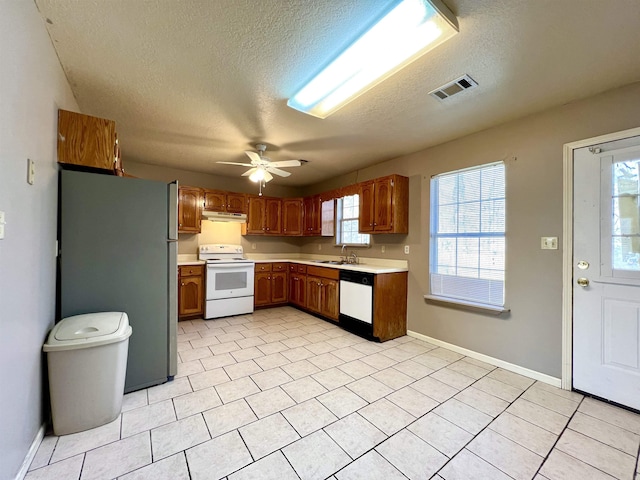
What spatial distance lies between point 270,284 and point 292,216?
58.1 inches

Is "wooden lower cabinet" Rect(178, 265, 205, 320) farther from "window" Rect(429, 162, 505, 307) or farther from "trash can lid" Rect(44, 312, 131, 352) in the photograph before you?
"window" Rect(429, 162, 505, 307)

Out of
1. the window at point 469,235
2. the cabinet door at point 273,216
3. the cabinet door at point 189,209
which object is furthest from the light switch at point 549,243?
the cabinet door at point 189,209

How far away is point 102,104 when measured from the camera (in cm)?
249

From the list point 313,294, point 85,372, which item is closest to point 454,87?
point 85,372

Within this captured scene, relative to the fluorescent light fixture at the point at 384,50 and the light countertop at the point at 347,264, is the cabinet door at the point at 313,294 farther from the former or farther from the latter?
the fluorescent light fixture at the point at 384,50

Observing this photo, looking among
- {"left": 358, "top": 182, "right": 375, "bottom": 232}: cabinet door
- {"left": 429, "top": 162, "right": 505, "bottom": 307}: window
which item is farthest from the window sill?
{"left": 358, "top": 182, "right": 375, "bottom": 232}: cabinet door

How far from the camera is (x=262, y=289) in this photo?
198 inches

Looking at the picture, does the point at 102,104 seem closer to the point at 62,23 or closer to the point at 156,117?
the point at 156,117

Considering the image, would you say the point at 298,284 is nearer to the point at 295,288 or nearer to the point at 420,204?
the point at 295,288

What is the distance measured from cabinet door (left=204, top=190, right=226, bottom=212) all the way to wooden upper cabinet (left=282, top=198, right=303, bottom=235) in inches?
47.7

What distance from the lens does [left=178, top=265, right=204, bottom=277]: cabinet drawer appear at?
166 inches

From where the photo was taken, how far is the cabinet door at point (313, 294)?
4457 millimetres

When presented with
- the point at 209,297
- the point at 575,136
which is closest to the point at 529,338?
the point at 575,136

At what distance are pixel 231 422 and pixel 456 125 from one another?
332 cm
